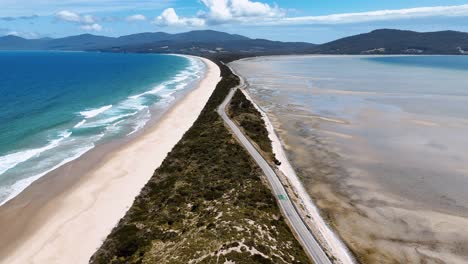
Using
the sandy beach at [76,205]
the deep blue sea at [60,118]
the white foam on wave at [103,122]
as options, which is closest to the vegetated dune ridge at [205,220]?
the sandy beach at [76,205]

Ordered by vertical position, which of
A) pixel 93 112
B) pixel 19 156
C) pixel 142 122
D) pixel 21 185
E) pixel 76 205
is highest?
pixel 76 205

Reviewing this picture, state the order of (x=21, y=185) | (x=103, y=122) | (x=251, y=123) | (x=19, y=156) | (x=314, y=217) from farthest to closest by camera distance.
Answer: (x=103, y=122) < (x=251, y=123) < (x=19, y=156) < (x=21, y=185) < (x=314, y=217)

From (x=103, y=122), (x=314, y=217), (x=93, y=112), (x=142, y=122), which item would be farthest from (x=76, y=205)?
(x=93, y=112)

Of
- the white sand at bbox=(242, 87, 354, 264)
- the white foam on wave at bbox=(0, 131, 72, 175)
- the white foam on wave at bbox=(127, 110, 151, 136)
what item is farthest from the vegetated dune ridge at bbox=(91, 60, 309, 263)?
the white foam on wave at bbox=(127, 110, 151, 136)

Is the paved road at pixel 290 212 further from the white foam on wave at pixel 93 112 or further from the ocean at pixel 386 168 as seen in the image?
the white foam on wave at pixel 93 112

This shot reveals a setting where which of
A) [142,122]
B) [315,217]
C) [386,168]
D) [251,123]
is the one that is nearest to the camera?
[315,217]

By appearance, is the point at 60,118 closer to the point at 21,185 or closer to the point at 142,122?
the point at 142,122
